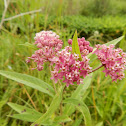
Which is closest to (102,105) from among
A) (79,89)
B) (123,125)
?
(123,125)

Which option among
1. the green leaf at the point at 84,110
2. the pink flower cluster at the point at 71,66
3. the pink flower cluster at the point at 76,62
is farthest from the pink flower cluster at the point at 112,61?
the green leaf at the point at 84,110

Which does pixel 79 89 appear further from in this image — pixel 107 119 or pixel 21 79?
pixel 107 119

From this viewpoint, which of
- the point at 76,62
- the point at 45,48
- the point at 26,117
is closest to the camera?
the point at 76,62

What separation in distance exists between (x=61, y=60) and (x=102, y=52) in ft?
0.86

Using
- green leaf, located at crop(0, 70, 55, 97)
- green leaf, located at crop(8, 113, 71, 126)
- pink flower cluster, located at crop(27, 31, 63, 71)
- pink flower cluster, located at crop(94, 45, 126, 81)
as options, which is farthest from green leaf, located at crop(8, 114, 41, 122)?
pink flower cluster, located at crop(94, 45, 126, 81)

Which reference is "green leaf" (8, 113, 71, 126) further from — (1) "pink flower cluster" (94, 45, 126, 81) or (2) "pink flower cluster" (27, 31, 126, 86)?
(1) "pink flower cluster" (94, 45, 126, 81)

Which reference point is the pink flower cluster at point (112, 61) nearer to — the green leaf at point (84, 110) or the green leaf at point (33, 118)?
the green leaf at point (84, 110)

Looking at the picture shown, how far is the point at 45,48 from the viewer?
38.0 inches

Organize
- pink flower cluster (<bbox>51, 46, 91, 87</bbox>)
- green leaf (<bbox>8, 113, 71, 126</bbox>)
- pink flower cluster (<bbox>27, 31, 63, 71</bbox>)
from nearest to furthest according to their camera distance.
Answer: pink flower cluster (<bbox>51, 46, 91, 87</bbox>), pink flower cluster (<bbox>27, 31, 63, 71</bbox>), green leaf (<bbox>8, 113, 71, 126</bbox>)

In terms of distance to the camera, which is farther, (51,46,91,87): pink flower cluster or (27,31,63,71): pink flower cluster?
(27,31,63,71): pink flower cluster

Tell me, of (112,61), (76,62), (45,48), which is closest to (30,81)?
(45,48)

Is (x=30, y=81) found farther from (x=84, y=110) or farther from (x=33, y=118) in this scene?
(x=84, y=110)

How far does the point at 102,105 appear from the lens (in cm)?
157

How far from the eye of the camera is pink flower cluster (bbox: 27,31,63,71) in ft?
3.17
